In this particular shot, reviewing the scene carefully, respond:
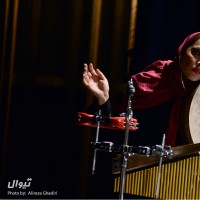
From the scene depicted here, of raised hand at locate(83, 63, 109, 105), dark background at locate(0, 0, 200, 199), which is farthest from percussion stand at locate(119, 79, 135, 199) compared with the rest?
dark background at locate(0, 0, 200, 199)

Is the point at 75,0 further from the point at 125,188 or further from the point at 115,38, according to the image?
the point at 125,188

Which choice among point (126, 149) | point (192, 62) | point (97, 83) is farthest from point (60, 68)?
point (126, 149)

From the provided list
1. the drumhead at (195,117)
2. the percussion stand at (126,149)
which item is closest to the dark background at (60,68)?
the drumhead at (195,117)

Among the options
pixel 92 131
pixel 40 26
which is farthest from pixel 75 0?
pixel 92 131

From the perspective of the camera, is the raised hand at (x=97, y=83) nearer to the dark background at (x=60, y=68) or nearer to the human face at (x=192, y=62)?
the human face at (x=192, y=62)

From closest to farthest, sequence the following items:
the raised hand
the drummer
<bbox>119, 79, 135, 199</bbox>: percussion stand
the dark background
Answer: <bbox>119, 79, 135, 199</bbox>: percussion stand → the raised hand → the drummer → the dark background

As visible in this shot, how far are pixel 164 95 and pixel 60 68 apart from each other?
0.64m

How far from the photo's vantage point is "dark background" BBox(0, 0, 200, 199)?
9.39 ft

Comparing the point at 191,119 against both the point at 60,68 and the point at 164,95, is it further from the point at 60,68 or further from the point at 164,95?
the point at 60,68

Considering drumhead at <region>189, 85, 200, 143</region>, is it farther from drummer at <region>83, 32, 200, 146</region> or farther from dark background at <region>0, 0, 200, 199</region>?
dark background at <region>0, 0, 200, 199</region>

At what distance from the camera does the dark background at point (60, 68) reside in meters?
2.86

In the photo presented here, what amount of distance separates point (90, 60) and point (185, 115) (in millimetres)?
718

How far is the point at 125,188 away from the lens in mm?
2227

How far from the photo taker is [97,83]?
2379mm
